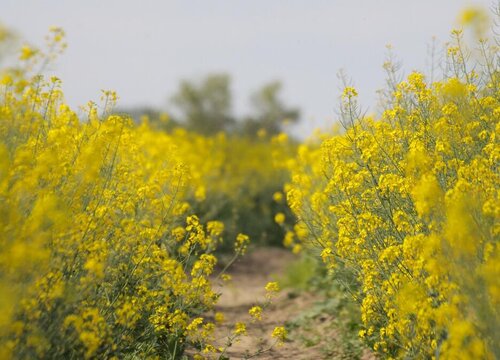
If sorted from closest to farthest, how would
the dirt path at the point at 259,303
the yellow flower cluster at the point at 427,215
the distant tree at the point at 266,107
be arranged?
the yellow flower cluster at the point at 427,215 < the dirt path at the point at 259,303 < the distant tree at the point at 266,107

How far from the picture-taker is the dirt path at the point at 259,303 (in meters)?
6.19

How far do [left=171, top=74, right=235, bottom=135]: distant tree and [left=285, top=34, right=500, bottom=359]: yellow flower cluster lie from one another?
29.6 m

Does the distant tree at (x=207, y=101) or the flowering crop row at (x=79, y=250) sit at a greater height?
the distant tree at (x=207, y=101)

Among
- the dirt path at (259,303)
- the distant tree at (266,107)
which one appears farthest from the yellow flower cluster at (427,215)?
the distant tree at (266,107)

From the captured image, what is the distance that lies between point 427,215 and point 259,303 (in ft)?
14.3

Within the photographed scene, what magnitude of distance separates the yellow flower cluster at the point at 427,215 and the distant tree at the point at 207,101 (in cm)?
2962

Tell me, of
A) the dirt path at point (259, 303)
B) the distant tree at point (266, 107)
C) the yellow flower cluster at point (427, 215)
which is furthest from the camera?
the distant tree at point (266, 107)

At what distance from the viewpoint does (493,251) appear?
3732mm

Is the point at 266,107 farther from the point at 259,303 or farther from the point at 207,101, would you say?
the point at 259,303

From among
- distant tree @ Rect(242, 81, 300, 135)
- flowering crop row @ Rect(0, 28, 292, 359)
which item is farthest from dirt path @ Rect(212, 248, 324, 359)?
distant tree @ Rect(242, 81, 300, 135)

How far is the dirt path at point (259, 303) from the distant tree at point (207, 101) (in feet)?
74.9

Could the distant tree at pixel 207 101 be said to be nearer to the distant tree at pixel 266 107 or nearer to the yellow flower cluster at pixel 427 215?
the distant tree at pixel 266 107

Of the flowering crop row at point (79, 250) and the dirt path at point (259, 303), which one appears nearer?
the flowering crop row at point (79, 250)

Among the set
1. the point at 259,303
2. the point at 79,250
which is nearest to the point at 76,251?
the point at 79,250
